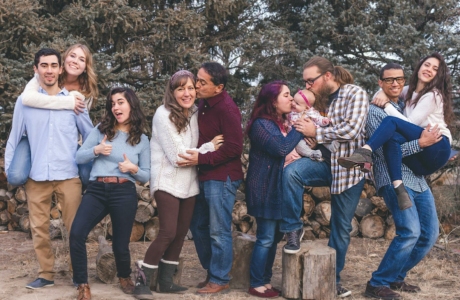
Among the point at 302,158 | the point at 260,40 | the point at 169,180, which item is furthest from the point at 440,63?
the point at 260,40

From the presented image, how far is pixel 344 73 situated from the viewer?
5.20m

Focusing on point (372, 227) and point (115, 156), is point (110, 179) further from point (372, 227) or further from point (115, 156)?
point (372, 227)

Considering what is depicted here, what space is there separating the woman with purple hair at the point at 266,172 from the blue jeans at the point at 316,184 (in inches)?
3.6

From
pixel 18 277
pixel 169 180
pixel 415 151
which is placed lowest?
pixel 18 277

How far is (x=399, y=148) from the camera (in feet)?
16.4

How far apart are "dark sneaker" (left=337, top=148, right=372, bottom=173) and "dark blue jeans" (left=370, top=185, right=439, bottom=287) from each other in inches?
19.0

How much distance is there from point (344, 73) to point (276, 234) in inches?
61.5

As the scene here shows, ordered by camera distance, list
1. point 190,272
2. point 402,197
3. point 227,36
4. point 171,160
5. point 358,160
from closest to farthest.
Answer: point 358,160
point 402,197
point 171,160
point 190,272
point 227,36

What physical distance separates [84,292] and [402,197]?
277cm

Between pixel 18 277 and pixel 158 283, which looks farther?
pixel 18 277

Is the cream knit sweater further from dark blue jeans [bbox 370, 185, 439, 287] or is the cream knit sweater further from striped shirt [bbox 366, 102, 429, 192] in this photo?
dark blue jeans [bbox 370, 185, 439, 287]

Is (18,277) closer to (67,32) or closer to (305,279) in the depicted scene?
(305,279)

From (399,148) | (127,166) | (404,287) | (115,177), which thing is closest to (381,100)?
(399,148)

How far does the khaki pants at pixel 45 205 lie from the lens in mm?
5277
